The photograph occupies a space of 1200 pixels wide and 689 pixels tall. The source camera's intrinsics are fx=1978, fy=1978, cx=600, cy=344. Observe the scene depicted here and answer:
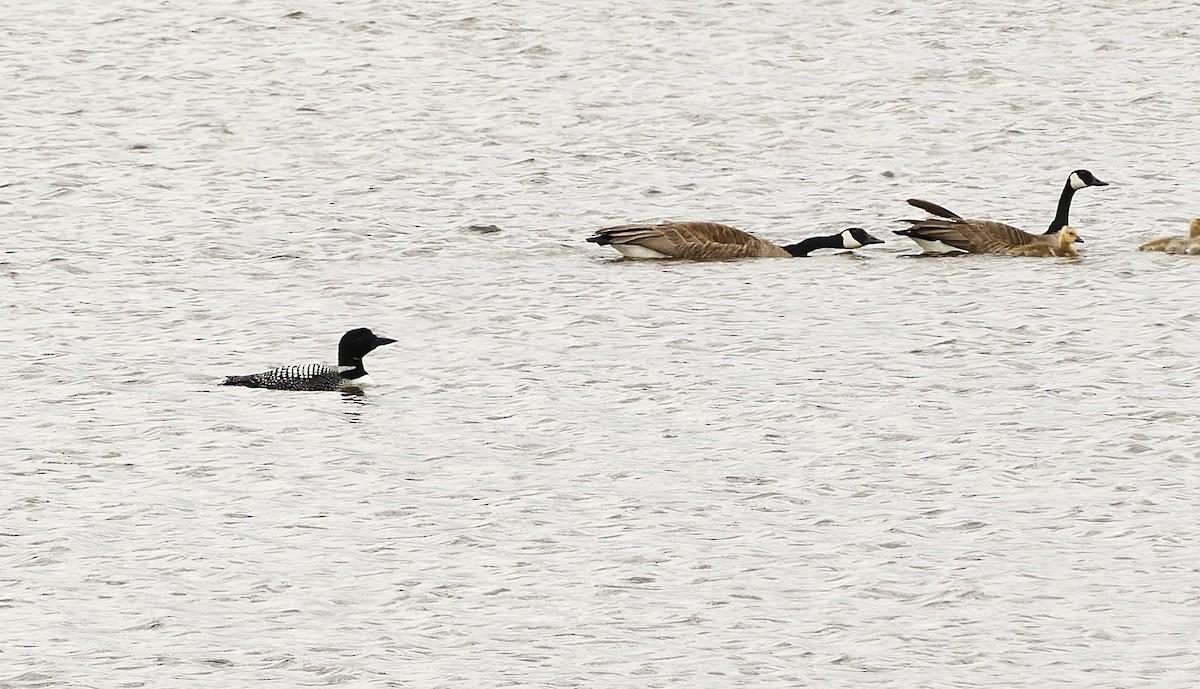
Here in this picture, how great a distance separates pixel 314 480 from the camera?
1317 cm

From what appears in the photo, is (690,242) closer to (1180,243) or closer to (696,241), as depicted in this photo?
(696,241)

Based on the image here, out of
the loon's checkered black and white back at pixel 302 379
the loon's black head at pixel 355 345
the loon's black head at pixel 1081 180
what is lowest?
the loon's checkered black and white back at pixel 302 379

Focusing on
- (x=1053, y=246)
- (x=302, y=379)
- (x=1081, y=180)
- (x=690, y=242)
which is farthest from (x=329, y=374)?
(x=1081, y=180)

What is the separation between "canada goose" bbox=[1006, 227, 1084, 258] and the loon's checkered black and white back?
8503 millimetres

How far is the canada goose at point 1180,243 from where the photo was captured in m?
20.5

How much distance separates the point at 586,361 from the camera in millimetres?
16578

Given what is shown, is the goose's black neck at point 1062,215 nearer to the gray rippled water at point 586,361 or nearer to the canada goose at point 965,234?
the canada goose at point 965,234

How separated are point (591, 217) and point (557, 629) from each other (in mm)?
13372

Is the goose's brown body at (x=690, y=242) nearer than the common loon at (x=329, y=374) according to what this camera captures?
No

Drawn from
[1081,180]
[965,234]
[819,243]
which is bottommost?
[819,243]

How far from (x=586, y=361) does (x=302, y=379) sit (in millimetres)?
2419

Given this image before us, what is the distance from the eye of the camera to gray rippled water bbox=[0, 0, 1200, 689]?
10.4 meters

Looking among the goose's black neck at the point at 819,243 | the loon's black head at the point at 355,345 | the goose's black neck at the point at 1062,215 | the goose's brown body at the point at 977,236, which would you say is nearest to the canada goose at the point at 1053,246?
the goose's brown body at the point at 977,236

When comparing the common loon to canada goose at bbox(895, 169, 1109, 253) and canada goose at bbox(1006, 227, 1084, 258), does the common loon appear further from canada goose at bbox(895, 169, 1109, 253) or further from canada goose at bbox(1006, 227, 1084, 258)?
canada goose at bbox(1006, 227, 1084, 258)
